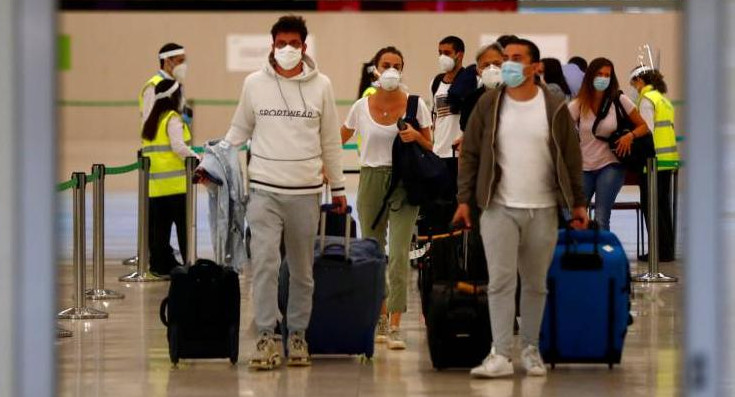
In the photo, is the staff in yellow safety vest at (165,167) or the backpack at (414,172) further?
the staff in yellow safety vest at (165,167)

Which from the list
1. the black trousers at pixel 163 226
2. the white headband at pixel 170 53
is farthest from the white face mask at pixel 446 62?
the black trousers at pixel 163 226

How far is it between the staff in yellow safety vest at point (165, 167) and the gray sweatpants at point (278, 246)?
143 inches

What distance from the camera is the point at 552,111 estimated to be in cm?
679

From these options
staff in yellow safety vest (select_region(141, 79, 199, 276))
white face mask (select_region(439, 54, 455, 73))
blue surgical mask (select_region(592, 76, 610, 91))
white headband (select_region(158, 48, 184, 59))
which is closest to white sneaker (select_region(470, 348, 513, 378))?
white face mask (select_region(439, 54, 455, 73))

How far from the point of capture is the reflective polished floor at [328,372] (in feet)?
22.2

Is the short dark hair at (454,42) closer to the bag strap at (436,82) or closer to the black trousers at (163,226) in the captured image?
the bag strap at (436,82)

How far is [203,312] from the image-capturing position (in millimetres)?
7289

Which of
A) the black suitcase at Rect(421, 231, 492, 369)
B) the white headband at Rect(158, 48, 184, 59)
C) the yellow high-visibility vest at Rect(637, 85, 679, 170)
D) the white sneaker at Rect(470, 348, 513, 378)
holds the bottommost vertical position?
the white sneaker at Rect(470, 348, 513, 378)

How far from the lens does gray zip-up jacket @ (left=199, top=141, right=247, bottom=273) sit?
30.2 ft

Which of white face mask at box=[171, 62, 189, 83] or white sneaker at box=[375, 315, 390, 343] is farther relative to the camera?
white face mask at box=[171, 62, 189, 83]

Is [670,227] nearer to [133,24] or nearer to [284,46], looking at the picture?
[284,46]

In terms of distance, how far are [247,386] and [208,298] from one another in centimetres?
57

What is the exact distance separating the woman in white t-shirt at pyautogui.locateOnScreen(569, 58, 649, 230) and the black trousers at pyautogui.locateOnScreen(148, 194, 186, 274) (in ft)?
9.59

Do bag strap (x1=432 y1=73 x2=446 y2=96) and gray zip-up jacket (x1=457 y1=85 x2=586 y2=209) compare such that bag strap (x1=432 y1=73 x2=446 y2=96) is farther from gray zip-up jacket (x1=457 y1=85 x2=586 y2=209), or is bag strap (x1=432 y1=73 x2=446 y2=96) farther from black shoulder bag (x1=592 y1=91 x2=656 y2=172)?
gray zip-up jacket (x1=457 y1=85 x2=586 y2=209)
